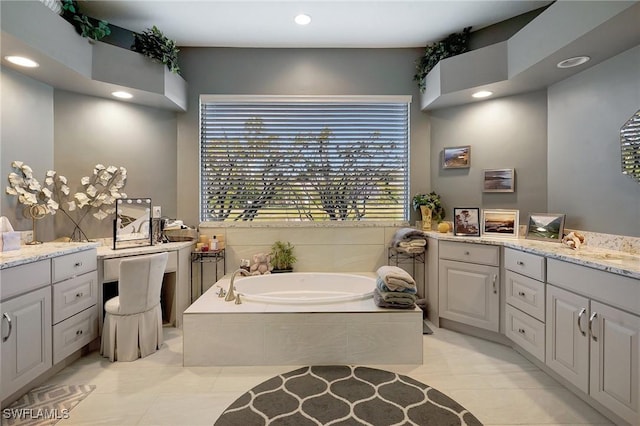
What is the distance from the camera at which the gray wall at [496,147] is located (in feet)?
9.44

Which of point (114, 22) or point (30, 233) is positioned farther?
point (114, 22)

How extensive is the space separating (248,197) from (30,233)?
6.34 feet

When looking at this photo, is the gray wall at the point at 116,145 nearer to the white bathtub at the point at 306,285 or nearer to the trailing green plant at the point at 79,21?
the trailing green plant at the point at 79,21

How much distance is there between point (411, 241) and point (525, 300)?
43.0 inches

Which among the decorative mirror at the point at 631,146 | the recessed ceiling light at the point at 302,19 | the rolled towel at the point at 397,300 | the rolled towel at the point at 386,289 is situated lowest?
the rolled towel at the point at 397,300

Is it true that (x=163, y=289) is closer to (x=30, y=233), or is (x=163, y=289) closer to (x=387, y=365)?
(x=30, y=233)

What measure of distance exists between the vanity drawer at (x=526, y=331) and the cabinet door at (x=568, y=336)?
69 millimetres

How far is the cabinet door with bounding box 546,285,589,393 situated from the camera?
179 cm

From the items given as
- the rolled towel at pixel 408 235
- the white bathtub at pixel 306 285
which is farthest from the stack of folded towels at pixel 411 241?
the white bathtub at pixel 306 285

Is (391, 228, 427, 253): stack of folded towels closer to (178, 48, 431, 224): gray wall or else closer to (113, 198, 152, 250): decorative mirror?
(178, 48, 431, 224): gray wall

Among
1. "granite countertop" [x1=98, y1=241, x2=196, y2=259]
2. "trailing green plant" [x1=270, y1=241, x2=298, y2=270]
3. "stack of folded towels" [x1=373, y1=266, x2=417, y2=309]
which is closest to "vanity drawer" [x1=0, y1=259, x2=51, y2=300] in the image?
"granite countertop" [x1=98, y1=241, x2=196, y2=259]

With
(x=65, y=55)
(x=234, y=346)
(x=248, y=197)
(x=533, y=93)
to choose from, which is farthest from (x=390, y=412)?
(x=65, y=55)

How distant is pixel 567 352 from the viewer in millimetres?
1918

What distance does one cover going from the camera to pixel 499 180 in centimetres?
305
